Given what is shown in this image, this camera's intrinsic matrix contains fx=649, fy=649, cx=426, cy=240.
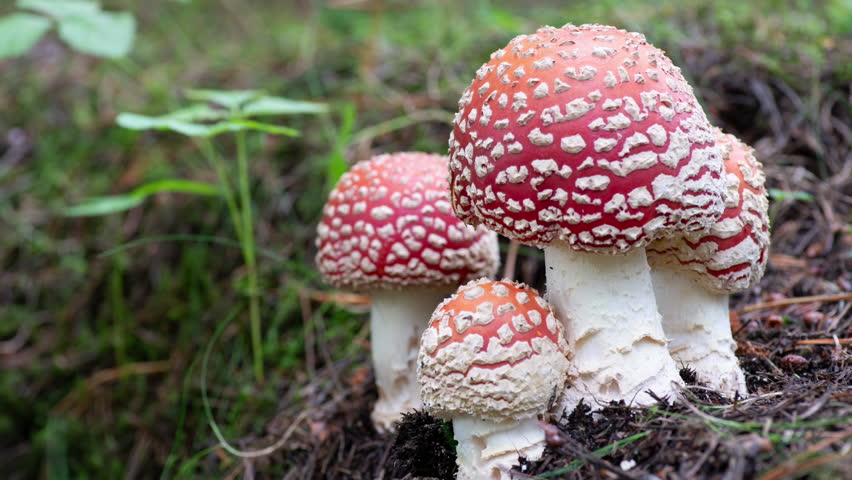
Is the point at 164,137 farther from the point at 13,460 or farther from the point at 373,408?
the point at 373,408

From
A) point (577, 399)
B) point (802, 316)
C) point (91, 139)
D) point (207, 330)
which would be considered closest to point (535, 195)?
point (577, 399)

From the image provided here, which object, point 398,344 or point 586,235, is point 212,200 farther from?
point 586,235

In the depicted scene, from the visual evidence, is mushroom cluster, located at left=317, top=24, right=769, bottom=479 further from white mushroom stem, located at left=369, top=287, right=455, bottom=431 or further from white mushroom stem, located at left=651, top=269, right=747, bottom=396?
white mushroom stem, located at left=369, top=287, right=455, bottom=431

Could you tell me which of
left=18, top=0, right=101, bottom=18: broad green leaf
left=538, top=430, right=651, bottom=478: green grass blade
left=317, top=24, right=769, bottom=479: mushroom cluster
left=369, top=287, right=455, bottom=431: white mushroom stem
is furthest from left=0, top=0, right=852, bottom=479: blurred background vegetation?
left=538, top=430, right=651, bottom=478: green grass blade

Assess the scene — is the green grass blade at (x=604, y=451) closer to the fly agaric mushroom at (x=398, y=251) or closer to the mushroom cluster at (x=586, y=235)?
the mushroom cluster at (x=586, y=235)

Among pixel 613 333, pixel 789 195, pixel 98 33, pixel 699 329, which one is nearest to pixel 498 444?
pixel 613 333

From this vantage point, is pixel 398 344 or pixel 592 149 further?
pixel 398 344

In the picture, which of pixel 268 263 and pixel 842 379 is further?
pixel 268 263
